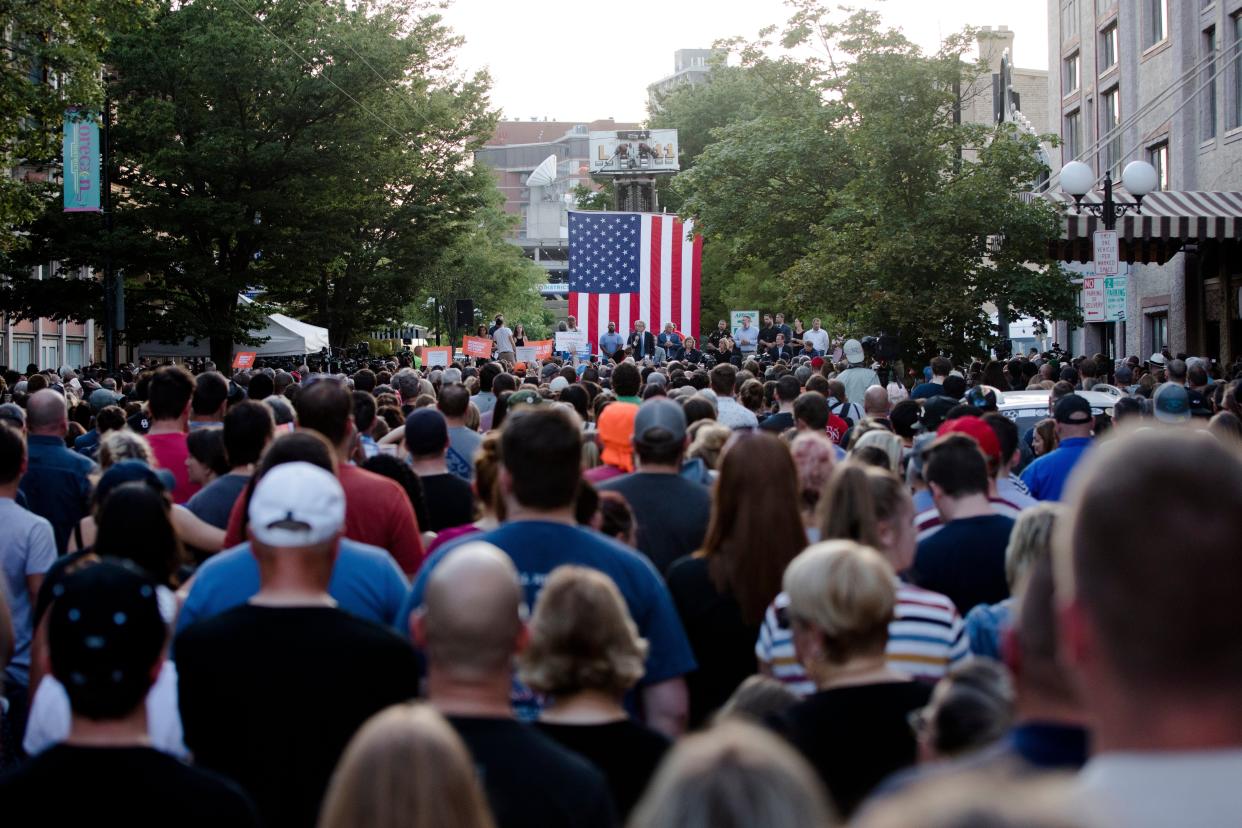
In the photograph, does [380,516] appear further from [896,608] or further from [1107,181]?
[1107,181]

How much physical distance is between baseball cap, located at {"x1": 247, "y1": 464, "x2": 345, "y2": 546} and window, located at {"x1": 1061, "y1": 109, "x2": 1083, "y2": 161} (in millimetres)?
41318

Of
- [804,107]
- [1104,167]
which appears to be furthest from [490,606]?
[1104,167]

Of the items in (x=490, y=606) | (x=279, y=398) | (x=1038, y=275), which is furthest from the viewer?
(x=1038, y=275)

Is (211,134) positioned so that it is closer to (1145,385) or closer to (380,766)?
(1145,385)

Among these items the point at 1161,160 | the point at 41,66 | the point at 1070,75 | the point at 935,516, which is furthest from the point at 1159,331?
the point at 935,516

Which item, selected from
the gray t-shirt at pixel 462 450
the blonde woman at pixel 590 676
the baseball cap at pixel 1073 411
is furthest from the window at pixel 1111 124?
the blonde woman at pixel 590 676

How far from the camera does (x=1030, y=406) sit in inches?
558

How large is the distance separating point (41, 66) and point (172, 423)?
18.9 meters

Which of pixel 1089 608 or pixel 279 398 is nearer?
pixel 1089 608

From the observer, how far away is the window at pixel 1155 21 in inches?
1363

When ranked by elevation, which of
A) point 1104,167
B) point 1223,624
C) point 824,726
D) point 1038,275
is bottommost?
point 824,726

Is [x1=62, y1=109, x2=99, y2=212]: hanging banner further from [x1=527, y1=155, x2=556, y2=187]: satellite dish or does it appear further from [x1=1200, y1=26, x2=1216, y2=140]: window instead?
[x1=527, y1=155, x2=556, y2=187]: satellite dish

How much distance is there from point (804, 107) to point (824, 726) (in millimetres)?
33624

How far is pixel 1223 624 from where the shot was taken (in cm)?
171
